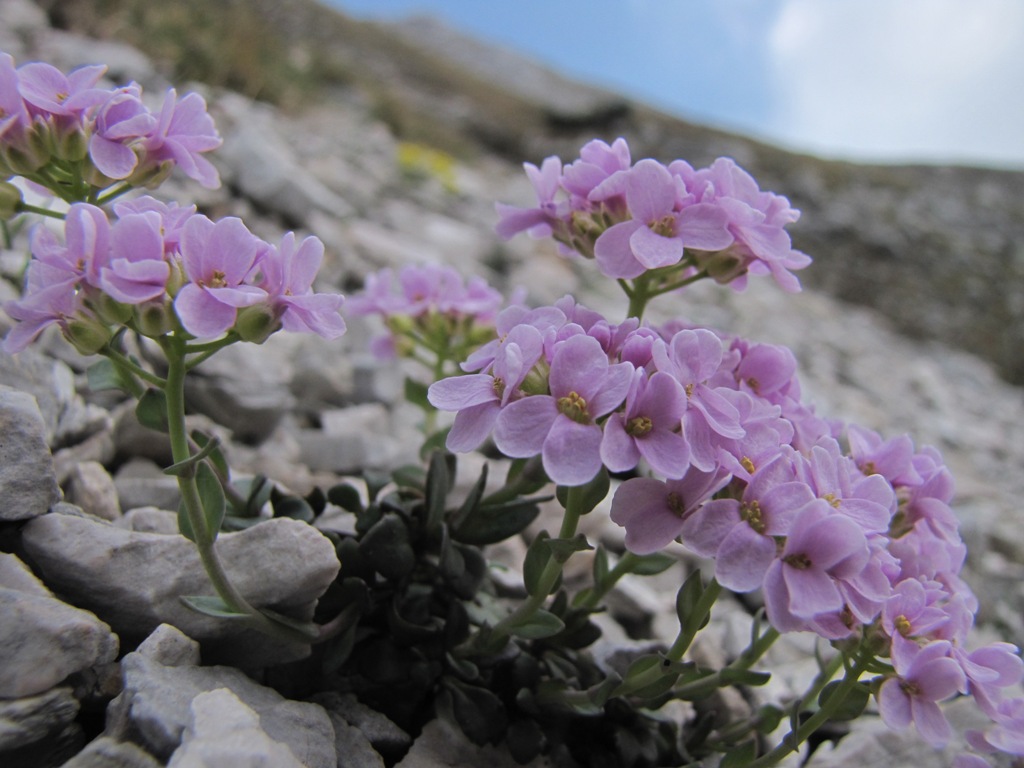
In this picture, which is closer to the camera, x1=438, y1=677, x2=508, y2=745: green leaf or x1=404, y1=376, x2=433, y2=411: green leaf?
x1=438, y1=677, x2=508, y2=745: green leaf

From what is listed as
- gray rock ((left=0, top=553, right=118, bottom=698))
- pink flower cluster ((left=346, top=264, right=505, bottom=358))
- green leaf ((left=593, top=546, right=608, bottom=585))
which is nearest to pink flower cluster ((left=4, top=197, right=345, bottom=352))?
gray rock ((left=0, top=553, right=118, bottom=698))

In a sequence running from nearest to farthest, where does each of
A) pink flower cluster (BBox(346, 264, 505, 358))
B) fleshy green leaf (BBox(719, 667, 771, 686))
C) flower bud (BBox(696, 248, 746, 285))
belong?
fleshy green leaf (BBox(719, 667, 771, 686)) < flower bud (BBox(696, 248, 746, 285)) < pink flower cluster (BBox(346, 264, 505, 358))

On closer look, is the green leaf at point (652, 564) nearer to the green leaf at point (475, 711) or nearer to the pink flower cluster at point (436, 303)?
the green leaf at point (475, 711)

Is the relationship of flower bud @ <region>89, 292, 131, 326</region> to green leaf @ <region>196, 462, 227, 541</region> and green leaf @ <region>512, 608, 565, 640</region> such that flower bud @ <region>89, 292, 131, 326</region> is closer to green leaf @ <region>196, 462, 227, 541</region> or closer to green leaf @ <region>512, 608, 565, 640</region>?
green leaf @ <region>196, 462, 227, 541</region>

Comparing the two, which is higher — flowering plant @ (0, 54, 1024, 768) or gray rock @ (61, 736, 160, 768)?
flowering plant @ (0, 54, 1024, 768)

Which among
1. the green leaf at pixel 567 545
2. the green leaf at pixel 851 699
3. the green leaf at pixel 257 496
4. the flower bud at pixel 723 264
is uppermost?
the flower bud at pixel 723 264

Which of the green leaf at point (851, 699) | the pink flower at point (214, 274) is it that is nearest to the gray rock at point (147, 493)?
the pink flower at point (214, 274)

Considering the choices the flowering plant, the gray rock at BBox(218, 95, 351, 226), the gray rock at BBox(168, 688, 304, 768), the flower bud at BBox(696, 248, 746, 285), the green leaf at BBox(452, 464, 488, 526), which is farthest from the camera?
the gray rock at BBox(218, 95, 351, 226)

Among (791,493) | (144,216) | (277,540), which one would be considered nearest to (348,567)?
(277,540)
